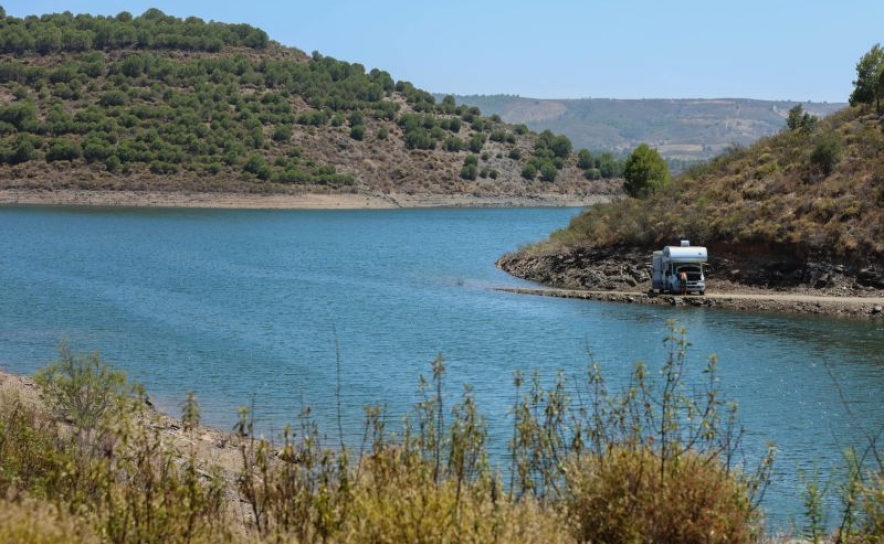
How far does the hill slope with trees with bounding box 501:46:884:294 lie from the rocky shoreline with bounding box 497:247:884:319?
0.07 meters

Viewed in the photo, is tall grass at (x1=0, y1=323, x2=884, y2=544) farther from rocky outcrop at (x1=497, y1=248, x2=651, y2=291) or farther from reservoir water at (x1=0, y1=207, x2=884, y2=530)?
rocky outcrop at (x1=497, y1=248, x2=651, y2=291)

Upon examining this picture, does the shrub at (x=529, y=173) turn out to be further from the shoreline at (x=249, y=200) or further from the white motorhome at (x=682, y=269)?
the white motorhome at (x=682, y=269)

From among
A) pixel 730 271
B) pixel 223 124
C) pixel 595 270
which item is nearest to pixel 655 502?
pixel 730 271

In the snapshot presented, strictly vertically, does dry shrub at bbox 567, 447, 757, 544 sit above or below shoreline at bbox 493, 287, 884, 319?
above

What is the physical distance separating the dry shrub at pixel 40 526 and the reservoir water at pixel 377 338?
3.48 m

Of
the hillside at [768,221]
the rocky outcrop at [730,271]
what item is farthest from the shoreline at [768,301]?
the hillside at [768,221]

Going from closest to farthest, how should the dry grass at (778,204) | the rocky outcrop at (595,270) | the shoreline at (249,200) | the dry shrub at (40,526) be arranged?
the dry shrub at (40,526) < the dry grass at (778,204) < the rocky outcrop at (595,270) < the shoreline at (249,200)

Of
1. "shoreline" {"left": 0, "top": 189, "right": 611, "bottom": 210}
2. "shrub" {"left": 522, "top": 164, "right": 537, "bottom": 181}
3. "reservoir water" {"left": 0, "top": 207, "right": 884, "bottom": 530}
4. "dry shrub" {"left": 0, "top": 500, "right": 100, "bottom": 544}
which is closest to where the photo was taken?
"dry shrub" {"left": 0, "top": 500, "right": 100, "bottom": 544}

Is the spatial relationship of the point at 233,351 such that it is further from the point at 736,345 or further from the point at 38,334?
the point at 736,345

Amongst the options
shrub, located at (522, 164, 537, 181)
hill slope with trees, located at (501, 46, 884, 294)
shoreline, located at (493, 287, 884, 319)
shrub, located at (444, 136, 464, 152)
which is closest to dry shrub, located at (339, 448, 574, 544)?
shoreline, located at (493, 287, 884, 319)

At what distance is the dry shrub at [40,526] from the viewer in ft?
23.5


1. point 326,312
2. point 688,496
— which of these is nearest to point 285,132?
point 326,312

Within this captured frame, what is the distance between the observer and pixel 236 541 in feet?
29.1

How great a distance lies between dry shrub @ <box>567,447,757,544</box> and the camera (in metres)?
9.74
